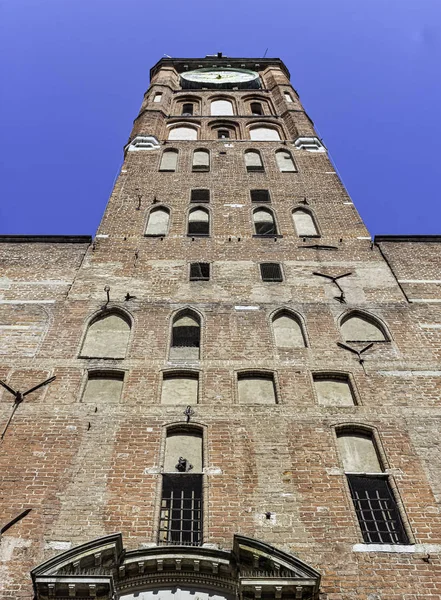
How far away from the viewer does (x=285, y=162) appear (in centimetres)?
2433

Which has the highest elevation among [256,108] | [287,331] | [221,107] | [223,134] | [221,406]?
[256,108]

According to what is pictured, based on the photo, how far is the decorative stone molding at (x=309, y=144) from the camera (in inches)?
1000

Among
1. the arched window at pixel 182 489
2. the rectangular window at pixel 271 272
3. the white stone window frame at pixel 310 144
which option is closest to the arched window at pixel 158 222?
the rectangular window at pixel 271 272

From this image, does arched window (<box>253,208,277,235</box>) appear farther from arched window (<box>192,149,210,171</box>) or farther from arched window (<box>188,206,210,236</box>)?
arched window (<box>192,149,210,171</box>)

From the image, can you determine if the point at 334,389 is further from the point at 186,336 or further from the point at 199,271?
the point at 199,271

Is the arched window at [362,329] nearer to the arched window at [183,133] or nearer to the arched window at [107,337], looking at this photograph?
the arched window at [107,337]

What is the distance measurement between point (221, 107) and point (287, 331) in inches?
827

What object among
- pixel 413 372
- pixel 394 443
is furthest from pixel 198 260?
pixel 394 443

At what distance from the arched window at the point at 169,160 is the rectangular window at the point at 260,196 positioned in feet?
12.1

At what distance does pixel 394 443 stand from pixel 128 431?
461 centimetres

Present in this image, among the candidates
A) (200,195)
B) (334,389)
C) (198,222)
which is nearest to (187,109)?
(200,195)

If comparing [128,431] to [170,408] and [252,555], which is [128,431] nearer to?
[170,408]

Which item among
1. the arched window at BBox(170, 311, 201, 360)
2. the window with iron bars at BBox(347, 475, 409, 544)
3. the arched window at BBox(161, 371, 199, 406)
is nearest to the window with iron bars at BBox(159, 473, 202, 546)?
the arched window at BBox(161, 371, 199, 406)

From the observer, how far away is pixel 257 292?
15.3 meters
